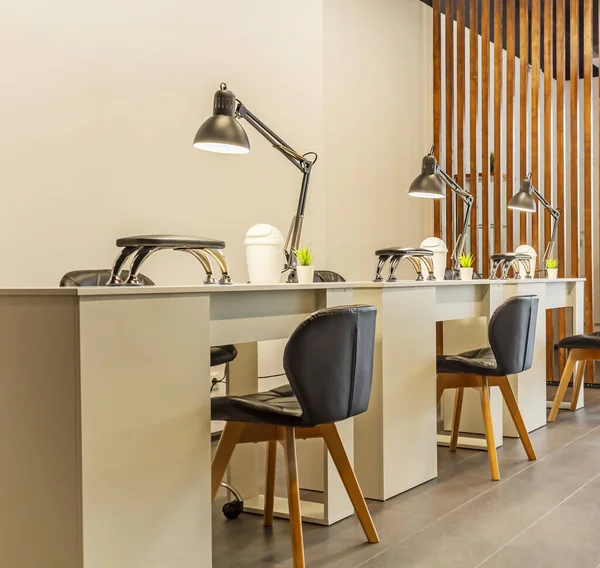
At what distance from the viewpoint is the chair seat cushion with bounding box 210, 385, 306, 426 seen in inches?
90.7

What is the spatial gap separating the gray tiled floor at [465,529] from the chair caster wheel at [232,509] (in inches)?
1.4

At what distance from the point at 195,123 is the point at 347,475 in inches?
109

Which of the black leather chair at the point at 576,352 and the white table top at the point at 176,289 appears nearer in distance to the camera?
the white table top at the point at 176,289

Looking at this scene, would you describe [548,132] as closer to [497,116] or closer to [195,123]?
[497,116]

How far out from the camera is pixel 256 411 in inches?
92.3

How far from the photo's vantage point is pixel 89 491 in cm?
180

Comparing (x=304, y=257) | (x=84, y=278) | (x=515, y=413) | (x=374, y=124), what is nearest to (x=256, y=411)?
(x=304, y=257)

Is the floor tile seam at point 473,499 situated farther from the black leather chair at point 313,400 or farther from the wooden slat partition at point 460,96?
the wooden slat partition at point 460,96

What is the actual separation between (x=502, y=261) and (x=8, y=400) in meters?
3.41

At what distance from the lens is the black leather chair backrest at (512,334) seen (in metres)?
3.47

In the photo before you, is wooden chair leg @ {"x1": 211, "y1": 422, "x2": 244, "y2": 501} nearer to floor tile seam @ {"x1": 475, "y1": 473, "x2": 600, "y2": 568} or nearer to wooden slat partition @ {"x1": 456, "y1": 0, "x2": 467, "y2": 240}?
floor tile seam @ {"x1": 475, "y1": 473, "x2": 600, "y2": 568}

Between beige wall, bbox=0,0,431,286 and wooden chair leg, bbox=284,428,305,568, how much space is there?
183 centimetres

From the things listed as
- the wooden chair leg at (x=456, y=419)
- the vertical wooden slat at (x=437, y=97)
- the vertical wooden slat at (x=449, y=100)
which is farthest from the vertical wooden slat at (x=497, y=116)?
the wooden chair leg at (x=456, y=419)

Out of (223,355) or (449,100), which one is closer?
(223,355)
